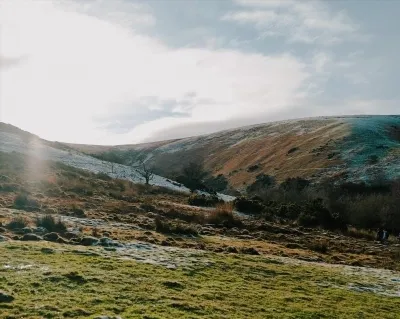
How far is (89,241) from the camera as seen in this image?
1997 centimetres

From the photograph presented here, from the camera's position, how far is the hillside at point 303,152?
90.2m

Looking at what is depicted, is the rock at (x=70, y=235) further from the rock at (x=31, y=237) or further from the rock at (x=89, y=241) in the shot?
the rock at (x=31, y=237)

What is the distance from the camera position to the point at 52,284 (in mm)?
12609

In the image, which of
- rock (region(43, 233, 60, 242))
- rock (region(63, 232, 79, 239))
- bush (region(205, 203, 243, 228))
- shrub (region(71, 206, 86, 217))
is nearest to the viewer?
rock (region(43, 233, 60, 242))

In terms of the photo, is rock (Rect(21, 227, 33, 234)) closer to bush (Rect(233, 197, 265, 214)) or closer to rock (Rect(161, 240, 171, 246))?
rock (Rect(161, 240, 171, 246))

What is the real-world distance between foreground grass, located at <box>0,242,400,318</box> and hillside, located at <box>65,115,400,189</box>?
68576mm

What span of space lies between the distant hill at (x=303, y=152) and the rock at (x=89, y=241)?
6981 cm

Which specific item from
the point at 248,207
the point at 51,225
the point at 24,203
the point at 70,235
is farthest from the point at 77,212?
the point at 248,207

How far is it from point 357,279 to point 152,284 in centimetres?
1043

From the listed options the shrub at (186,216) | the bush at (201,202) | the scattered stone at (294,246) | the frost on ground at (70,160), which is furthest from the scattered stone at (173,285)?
the frost on ground at (70,160)

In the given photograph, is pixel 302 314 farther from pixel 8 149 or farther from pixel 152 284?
pixel 8 149

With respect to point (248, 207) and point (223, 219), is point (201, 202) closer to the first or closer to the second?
point (248, 207)

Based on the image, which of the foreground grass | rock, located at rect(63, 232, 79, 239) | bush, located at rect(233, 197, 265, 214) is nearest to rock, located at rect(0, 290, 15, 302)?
the foreground grass

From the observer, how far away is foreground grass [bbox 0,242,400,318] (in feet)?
36.7
